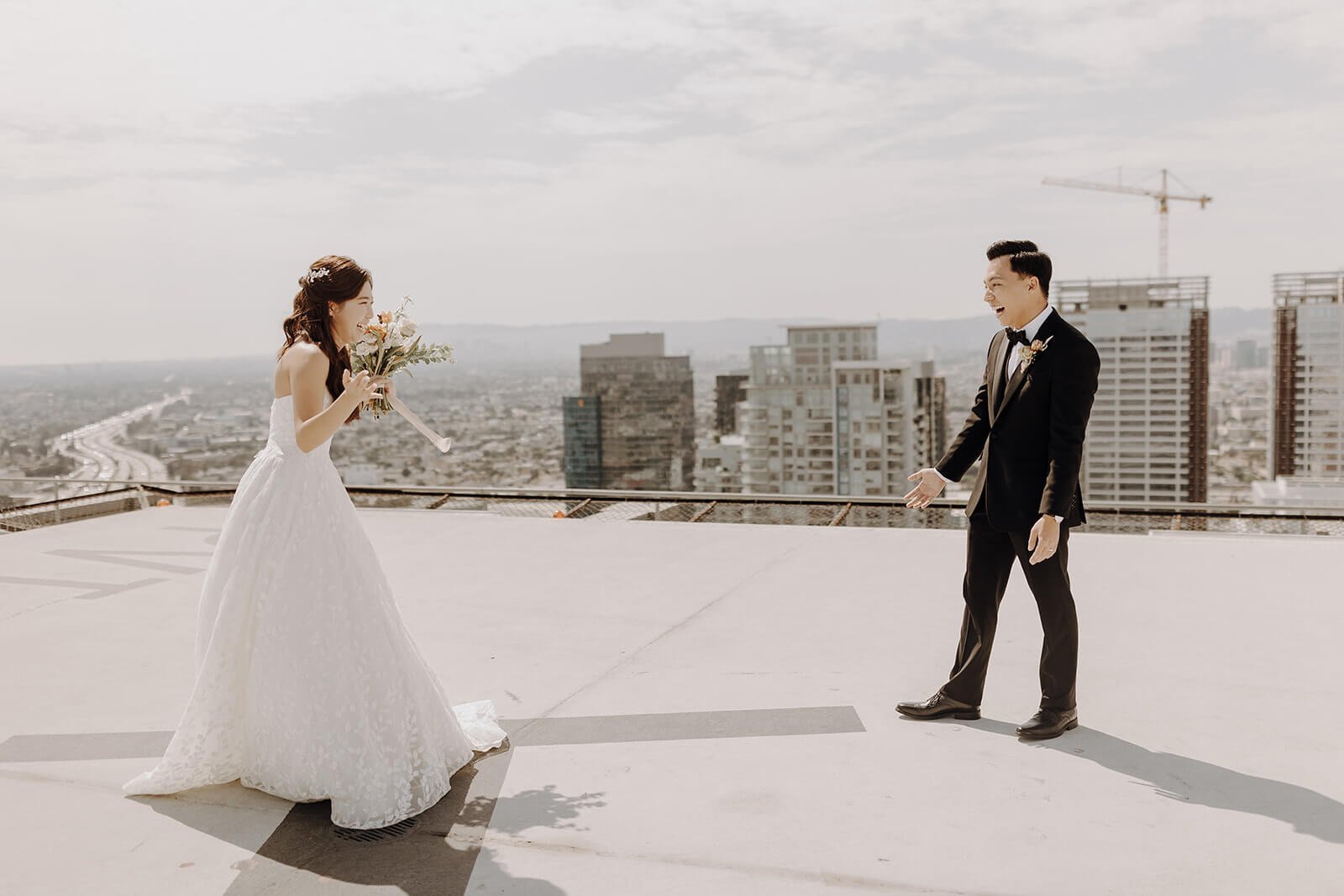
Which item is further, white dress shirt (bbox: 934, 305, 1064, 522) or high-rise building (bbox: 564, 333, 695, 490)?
high-rise building (bbox: 564, 333, 695, 490)

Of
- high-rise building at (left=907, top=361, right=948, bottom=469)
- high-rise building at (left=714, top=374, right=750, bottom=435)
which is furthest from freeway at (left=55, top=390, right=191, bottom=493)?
high-rise building at (left=714, top=374, right=750, bottom=435)

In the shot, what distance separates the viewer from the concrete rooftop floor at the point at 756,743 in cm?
274

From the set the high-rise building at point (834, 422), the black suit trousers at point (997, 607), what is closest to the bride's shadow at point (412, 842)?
the black suit trousers at point (997, 607)

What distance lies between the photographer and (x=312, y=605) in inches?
121

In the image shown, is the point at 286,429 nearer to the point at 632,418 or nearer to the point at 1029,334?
the point at 1029,334

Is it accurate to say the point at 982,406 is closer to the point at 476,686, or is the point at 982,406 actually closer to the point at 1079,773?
the point at 1079,773

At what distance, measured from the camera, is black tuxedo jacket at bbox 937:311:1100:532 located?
136 inches

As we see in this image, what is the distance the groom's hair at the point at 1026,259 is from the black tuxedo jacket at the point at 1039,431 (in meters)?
0.15

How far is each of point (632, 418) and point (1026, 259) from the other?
3986 centimetres

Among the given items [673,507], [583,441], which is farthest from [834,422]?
[673,507]

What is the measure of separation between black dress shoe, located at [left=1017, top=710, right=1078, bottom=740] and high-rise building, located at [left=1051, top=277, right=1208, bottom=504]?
36.9m

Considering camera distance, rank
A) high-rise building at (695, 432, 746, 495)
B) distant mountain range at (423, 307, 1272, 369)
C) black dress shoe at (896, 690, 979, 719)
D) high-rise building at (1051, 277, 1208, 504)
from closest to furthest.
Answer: black dress shoe at (896, 690, 979, 719) < high-rise building at (695, 432, 746, 495) < high-rise building at (1051, 277, 1208, 504) < distant mountain range at (423, 307, 1272, 369)

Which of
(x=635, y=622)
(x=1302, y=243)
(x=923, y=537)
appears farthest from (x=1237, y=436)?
(x=1302, y=243)

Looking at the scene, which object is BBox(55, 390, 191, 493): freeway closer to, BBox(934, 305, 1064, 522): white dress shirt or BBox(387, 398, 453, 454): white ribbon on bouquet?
BBox(387, 398, 453, 454): white ribbon on bouquet
